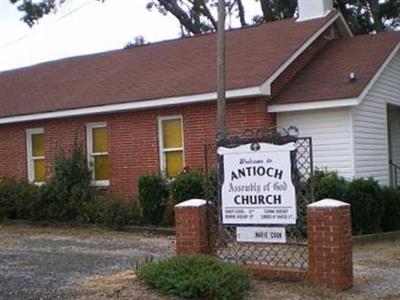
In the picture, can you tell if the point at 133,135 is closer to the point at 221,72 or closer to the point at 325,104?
the point at 325,104

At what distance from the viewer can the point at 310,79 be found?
56.2ft

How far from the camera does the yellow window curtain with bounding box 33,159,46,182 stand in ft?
68.0

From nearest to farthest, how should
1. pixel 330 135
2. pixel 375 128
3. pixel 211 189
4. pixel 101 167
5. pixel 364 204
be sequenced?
pixel 211 189
pixel 364 204
pixel 330 135
pixel 375 128
pixel 101 167

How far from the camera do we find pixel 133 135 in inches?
722

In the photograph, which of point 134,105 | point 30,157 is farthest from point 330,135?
point 30,157

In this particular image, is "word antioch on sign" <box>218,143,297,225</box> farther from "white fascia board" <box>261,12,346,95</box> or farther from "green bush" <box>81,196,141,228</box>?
"green bush" <box>81,196,141,228</box>

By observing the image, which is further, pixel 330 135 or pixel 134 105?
pixel 134 105

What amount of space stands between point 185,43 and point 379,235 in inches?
385

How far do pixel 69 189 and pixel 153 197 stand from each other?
277 cm

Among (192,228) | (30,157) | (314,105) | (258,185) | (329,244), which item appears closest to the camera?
(329,244)

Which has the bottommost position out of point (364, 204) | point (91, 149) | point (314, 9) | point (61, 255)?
point (61, 255)

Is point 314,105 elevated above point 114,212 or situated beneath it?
elevated above

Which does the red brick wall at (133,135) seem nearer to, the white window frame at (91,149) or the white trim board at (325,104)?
the white window frame at (91,149)

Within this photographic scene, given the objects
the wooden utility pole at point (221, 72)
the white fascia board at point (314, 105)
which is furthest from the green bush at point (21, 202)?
the wooden utility pole at point (221, 72)
